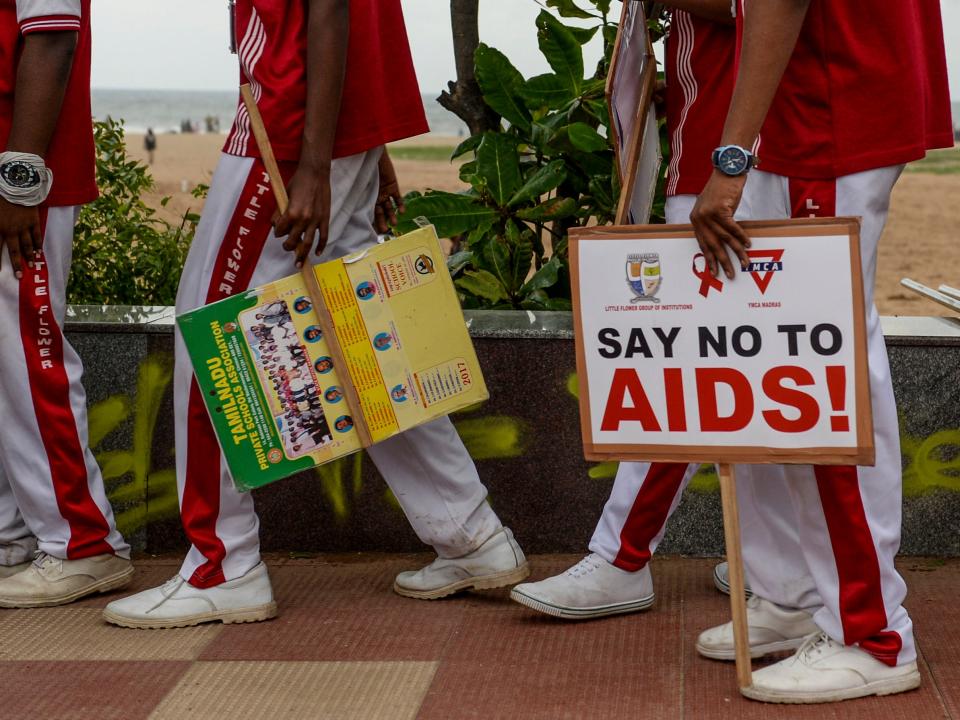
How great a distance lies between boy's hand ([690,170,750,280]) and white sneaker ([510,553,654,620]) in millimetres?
1103

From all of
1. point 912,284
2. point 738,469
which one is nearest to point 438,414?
point 738,469

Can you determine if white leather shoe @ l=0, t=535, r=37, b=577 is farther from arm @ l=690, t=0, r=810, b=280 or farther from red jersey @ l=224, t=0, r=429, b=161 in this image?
arm @ l=690, t=0, r=810, b=280

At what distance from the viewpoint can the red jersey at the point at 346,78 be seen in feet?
11.4

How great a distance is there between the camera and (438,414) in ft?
11.7

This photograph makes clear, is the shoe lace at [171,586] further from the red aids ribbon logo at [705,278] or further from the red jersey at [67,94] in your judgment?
the red aids ribbon logo at [705,278]

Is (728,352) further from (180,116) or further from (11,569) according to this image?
(180,116)

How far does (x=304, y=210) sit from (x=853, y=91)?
131cm

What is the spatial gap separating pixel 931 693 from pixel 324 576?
5.91ft

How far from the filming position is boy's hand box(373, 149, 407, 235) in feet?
13.3

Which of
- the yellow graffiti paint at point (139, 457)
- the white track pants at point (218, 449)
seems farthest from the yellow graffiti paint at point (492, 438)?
the yellow graffiti paint at point (139, 457)

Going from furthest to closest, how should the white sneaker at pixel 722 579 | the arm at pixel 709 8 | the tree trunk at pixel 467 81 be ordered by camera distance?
the tree trunk at pixel 467 81 < the white sneaker at pixel 722 579 < the arm at pixel 709 8

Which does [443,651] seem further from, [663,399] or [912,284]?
[912,284]

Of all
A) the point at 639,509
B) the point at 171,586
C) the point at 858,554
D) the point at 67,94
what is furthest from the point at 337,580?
the point at 858,554

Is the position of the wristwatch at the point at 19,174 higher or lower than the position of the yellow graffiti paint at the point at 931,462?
higher
